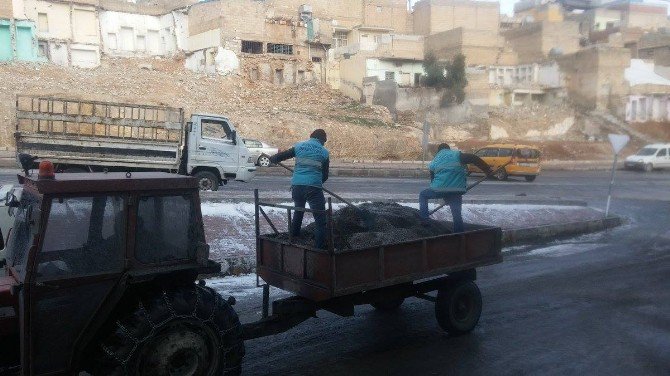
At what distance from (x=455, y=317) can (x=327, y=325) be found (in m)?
1.55

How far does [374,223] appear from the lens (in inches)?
279

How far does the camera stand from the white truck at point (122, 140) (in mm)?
13633

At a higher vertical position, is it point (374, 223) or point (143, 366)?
point (374, 223)

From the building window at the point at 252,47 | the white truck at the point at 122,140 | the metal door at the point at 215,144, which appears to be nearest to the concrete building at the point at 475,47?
the building window at the point at 252,47

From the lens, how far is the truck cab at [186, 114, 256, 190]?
15516 millimetres

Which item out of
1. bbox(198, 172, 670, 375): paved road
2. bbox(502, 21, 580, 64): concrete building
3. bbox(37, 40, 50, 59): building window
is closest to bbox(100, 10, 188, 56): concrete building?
bbox(37, 40, 50, 59): building window

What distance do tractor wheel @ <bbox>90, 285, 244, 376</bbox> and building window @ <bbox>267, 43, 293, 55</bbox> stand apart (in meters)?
47.6

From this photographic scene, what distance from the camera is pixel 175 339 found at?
183 inches

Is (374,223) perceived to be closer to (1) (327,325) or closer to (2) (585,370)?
(1) (327,325)

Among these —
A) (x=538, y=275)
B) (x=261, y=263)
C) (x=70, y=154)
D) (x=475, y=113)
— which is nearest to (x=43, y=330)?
(x=261, y=263)

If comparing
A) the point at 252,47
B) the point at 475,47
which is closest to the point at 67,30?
the point at 252,47

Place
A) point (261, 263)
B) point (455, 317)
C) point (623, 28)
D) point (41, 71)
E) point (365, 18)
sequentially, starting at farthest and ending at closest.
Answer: point (623, 28), point (365, 18), point (41, 71), point (455, 317), point (261, 263)

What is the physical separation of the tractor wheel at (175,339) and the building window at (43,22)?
48.6 metres

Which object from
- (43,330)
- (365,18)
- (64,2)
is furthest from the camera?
(365,18)
